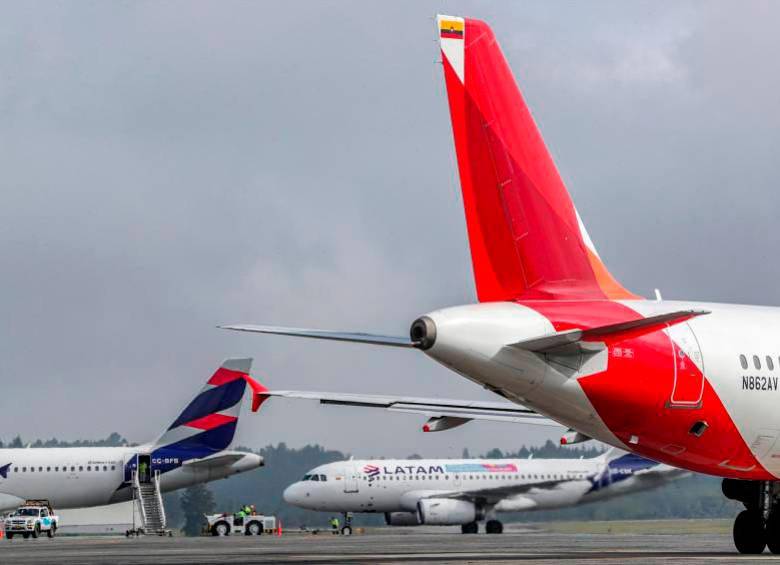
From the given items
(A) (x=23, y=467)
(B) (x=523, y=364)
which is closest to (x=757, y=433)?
(B) (x=523, y=364)

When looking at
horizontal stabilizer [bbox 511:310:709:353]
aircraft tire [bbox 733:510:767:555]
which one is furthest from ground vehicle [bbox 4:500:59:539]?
horizontal stabilizer [bbox 511:310:709:353]

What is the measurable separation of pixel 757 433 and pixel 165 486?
43.1 meters

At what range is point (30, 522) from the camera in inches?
2237

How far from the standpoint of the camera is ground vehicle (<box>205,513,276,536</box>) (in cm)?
6050

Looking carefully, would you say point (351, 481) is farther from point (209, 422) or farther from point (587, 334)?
point (587, 334)

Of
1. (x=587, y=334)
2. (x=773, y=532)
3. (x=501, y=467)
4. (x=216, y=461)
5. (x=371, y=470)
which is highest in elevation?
(x=216, y=461)

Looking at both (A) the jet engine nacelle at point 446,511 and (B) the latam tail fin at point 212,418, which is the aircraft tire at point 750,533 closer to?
(A) the jet engine nacelle at point 446,511

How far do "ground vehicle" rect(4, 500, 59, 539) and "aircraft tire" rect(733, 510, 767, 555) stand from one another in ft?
126

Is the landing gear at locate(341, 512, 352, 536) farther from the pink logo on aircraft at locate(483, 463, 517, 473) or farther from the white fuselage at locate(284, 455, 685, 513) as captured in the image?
the pink logo on aircraft at locate(483, 463, 517, 473)

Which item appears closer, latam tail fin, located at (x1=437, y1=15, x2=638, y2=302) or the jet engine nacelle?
latam tail fin, located at (x1=437, y1=15, x2=638, y2=302)

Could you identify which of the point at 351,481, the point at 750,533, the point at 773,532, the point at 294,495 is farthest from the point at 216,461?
the point at 773,532

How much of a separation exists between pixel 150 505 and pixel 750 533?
41573 millimetres

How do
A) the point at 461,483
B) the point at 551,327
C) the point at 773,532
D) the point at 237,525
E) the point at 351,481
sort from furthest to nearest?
the point at 461,483
the point at 351,481
the point at 237,525
the point at 773,532
the point at 551,327

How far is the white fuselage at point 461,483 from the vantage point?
62875mm
